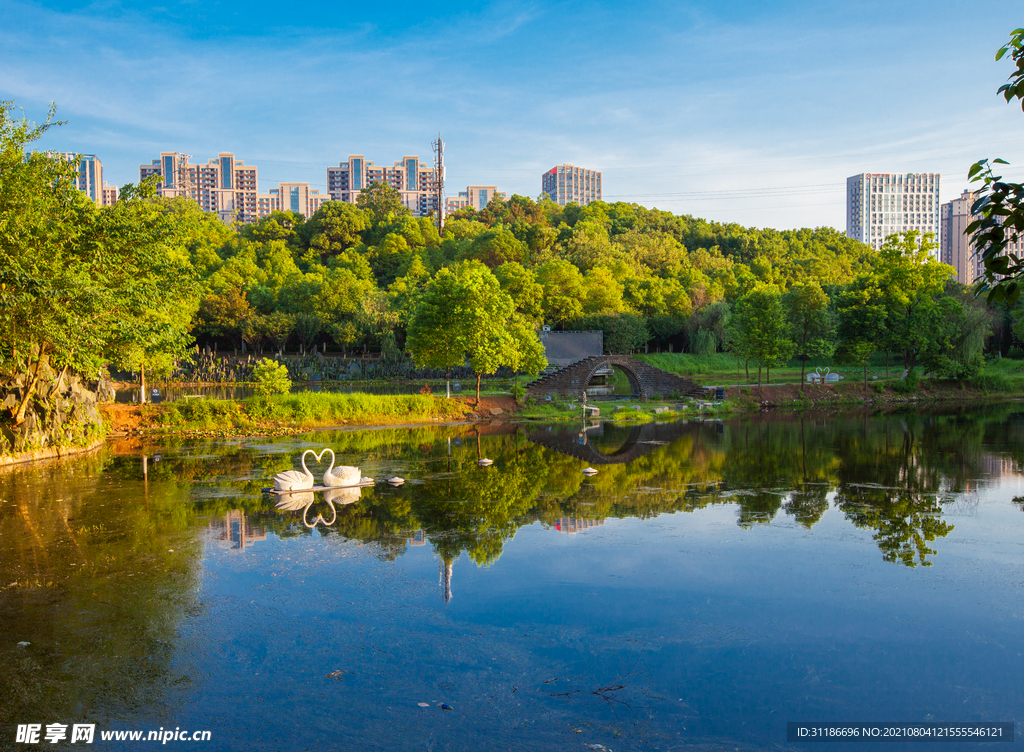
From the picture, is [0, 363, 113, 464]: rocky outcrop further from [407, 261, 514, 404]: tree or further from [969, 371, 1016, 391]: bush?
[969, 371, 1016, 391]: bush

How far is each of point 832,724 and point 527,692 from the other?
2881 millimetres

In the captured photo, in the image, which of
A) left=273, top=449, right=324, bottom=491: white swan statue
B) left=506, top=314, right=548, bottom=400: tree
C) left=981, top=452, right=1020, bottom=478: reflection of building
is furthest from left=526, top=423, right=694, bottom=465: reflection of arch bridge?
left=981, top=452, right=1020, bottom=478: reflection of building

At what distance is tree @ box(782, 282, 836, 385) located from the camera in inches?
1813

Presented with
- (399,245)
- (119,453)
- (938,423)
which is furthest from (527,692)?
(399,245)

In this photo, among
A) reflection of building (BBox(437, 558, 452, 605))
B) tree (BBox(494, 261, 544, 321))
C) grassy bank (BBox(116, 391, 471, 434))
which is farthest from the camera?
tree (BBox(494, 261, 544, 321))

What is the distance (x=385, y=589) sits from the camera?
1042 cm

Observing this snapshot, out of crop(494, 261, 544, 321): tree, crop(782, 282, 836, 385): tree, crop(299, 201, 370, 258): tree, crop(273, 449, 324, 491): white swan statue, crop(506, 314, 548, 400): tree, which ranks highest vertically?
crop(299, 201, 370, 258): tree

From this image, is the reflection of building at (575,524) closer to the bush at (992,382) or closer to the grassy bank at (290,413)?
the grassy bank at (290,413)

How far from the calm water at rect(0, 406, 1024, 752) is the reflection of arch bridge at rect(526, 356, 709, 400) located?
20.6 meters

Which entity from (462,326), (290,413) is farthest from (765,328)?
(290,413)

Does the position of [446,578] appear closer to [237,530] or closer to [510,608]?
[510,608]

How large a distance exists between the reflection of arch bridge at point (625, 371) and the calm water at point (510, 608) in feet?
67.6

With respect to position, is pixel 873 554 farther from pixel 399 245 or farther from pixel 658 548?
pixel 399 245

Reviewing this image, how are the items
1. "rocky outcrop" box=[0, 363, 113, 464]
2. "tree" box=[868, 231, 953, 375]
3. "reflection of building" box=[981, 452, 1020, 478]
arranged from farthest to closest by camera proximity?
"tree" box=[868, 231, 953, 375], "rocky outcrop" box=[0, 363, 113, 464], "reflection of building" box=[981, 452, 1020, 478]
